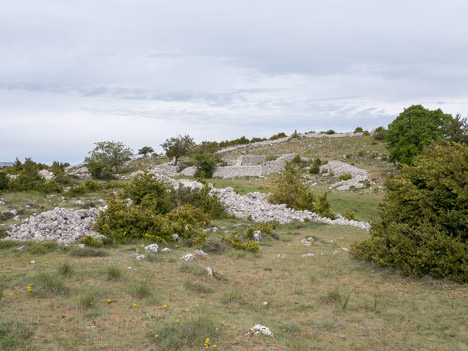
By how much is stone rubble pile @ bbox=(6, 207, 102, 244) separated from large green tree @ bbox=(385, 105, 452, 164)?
2719cm

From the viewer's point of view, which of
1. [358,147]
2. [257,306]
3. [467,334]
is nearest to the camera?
[467,334]

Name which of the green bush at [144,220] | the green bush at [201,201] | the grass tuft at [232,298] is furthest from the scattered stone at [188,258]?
the green bush at [201,201]

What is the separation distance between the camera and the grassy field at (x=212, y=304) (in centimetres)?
535

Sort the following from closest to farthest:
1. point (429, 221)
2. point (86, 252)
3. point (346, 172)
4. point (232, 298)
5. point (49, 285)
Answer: point (49, 285) < point (232, 298) < point (429, 221) < point (86, 252) < point (346, 172)

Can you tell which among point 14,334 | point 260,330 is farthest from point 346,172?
point 14,334

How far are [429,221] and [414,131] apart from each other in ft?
85.3

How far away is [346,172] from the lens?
3697 cm

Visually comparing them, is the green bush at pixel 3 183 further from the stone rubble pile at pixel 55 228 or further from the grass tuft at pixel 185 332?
the grass tuft at pixel 185 332

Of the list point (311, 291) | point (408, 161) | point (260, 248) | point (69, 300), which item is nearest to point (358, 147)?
point (408, 161)

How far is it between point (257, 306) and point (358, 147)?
47753mm

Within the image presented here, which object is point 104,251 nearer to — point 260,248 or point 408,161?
point 260,248

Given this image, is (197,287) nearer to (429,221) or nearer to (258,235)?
(429,221)

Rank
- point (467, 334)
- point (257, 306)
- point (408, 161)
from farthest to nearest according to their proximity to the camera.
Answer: point (408, 161)
point (257, 306)
point (467, 334)

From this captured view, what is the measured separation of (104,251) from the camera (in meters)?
9.98
